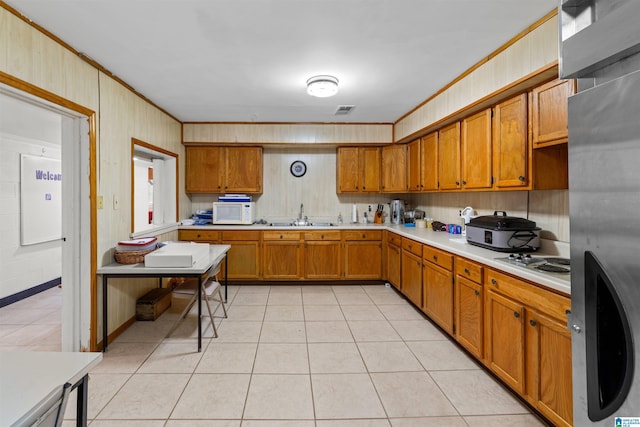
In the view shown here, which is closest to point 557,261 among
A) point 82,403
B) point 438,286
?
point 438,286

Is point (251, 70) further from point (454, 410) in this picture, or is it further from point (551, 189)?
point (454, 410)

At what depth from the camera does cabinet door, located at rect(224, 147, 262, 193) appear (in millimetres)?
4801

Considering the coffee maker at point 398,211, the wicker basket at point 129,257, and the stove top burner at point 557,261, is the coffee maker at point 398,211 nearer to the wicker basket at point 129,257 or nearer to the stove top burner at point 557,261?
the stove top burner at point 557,261

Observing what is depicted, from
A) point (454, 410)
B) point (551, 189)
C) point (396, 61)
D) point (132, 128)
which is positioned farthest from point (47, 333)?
point (551, 189)

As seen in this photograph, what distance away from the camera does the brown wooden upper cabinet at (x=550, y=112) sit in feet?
6.56

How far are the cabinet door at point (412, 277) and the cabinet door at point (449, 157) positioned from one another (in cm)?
91

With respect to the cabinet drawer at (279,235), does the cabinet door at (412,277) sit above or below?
below

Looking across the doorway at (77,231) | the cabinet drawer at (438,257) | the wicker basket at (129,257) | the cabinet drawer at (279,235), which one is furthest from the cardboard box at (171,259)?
the cabinet drawer at (438,257)

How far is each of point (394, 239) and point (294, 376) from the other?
2459mm

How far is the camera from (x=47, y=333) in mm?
3000

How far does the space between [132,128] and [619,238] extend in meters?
3.83

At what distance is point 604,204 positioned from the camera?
0.63 meters

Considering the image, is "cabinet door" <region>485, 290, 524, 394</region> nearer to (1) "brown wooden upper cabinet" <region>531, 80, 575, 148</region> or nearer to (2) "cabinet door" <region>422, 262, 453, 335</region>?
(2) "cabinet door" <region>422, 262, 453, 335</region>

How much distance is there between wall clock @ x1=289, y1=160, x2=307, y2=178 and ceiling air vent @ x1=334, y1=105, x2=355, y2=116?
1.23 m
